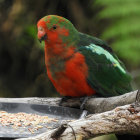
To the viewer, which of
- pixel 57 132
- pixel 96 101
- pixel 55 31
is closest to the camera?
pixel 57 132

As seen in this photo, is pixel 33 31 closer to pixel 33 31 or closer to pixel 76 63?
pixel 33 31

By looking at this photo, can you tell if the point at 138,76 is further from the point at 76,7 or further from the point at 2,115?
the point at 2,115

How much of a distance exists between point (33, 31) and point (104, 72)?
243 cm

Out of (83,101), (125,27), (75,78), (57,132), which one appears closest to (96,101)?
(83,101)

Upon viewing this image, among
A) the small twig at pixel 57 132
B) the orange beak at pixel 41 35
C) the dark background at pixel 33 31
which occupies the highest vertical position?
the orange beak at pixel 41 35

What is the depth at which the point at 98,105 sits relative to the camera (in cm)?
286

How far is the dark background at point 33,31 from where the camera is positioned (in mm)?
5449

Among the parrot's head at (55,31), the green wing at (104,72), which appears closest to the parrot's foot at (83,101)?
the green wing at (104,72)

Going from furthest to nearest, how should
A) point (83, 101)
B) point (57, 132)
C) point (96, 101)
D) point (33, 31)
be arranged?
1. point (33, 31)
2. point (83, 101)
3. point (96, 101)
4. point (57, 132)

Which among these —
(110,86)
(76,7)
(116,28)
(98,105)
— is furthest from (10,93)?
(98,105)

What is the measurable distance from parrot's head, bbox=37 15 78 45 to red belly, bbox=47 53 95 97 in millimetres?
188

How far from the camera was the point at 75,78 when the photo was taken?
3.17 m

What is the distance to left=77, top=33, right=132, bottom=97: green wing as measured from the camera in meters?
3.29

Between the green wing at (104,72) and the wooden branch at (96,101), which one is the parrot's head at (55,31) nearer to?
the green wing at (104,72)
